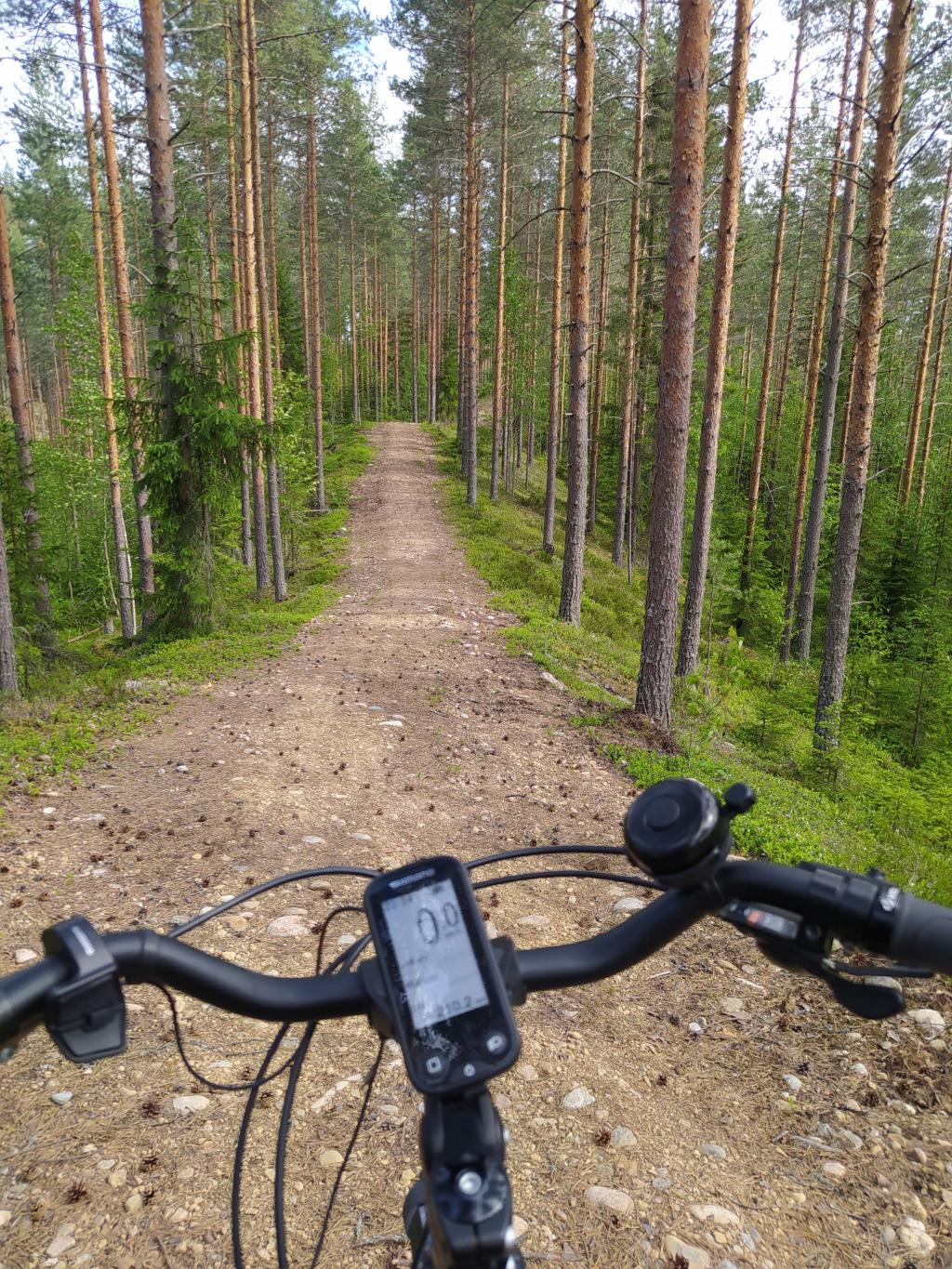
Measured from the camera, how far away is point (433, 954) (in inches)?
48.0

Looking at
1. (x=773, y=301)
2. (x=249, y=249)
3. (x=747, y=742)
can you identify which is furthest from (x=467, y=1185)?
(x=773, y=301)

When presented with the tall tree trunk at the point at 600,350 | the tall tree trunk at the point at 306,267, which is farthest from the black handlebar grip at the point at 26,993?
the tall tree trunk at the point at 306,267

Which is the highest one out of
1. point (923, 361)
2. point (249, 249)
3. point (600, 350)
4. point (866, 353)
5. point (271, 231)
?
point (271, 231)

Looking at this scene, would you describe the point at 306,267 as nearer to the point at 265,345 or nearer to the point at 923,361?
the point at 265,345

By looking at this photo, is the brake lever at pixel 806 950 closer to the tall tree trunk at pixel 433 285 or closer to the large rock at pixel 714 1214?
the large rock at pixel 714 1214

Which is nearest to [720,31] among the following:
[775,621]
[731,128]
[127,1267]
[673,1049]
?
[731,128]

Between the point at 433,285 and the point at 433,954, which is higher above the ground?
the point at 433,285

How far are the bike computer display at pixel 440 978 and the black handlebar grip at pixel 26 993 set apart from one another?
0.48 m

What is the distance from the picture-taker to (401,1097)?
10.6ft

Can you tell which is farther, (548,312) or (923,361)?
(548,312)

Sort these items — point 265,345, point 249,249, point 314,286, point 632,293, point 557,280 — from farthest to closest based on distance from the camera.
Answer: point 314,286, point 632,293, point 557,280, point 265,345, point 249,249

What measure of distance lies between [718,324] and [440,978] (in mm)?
15201

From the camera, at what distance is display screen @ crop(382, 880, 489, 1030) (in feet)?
3.85

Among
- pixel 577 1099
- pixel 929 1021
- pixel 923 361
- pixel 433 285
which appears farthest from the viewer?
pixel 433 285
